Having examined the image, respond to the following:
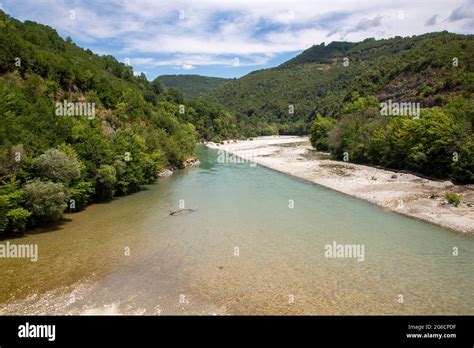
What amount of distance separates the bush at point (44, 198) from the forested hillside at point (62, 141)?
6 centimetres

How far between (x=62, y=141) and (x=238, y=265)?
2203 cm

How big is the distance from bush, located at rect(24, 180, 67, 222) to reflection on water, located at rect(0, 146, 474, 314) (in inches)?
67.6

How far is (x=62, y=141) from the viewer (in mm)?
35406

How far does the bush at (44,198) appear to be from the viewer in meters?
27.4

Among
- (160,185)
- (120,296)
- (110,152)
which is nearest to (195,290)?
(120,296)

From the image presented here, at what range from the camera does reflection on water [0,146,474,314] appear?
1803cm

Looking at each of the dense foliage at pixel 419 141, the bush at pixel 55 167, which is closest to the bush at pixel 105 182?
the bush at pixel 55 167

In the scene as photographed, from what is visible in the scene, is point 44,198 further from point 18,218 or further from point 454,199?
point 454,199

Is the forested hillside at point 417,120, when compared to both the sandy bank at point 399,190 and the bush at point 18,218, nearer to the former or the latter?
the sandy bank at point 399,190

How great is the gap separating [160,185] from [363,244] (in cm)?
3093

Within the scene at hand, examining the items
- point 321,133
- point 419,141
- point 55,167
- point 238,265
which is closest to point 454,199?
point 419,141

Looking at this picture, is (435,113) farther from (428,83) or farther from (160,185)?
(428,83)

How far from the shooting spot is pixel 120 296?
18734mm

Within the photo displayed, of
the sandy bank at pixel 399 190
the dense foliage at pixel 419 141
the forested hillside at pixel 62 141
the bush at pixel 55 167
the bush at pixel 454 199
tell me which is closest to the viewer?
the forested hillside at pixel 62 141
